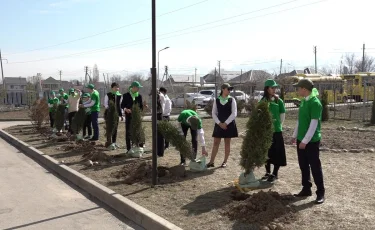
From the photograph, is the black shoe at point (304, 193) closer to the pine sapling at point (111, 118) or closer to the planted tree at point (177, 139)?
the planted tree at point (177, 139)

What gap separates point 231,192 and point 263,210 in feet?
3.59

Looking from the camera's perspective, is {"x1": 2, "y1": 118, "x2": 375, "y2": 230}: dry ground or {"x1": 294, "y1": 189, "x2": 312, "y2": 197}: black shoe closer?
{"x1": 2, "y1": 118, "x2": 375, "y2": 230}: dry ground

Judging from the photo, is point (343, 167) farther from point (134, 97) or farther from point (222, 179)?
point (134, 97)

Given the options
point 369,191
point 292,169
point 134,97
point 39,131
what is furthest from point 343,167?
point 39,131

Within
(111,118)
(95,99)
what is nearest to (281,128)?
(111,118)

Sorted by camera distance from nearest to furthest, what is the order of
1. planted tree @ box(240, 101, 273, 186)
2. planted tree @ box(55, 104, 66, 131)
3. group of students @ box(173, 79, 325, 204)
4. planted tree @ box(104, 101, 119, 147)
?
group of students @ box(173, 79, 325, 204) < planted tree @ box(240, 101, 273, 186) < planted tree @ box(104, 101, 119, 147) < planted tree @ box(55, 104, 66, 131)

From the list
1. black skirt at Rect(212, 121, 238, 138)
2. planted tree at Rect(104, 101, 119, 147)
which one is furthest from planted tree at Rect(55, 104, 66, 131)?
black skirt at Rect(212, 121, 238, 138)

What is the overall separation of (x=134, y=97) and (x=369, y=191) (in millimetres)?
5755

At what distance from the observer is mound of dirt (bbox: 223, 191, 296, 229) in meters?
4.59

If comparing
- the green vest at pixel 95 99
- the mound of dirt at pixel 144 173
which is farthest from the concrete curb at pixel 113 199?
the green vest at pixel 95 99

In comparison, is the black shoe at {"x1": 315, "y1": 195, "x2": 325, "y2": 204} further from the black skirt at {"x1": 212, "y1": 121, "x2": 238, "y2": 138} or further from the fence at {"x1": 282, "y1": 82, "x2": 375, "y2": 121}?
the fence at {"x1": 282, "y1": 82, "x2": 375, "y2": 121}

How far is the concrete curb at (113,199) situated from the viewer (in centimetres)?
495

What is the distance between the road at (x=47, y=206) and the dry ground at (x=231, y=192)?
0.51 metres

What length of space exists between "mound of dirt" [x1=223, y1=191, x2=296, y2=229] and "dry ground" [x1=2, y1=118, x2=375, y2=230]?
2 cm
